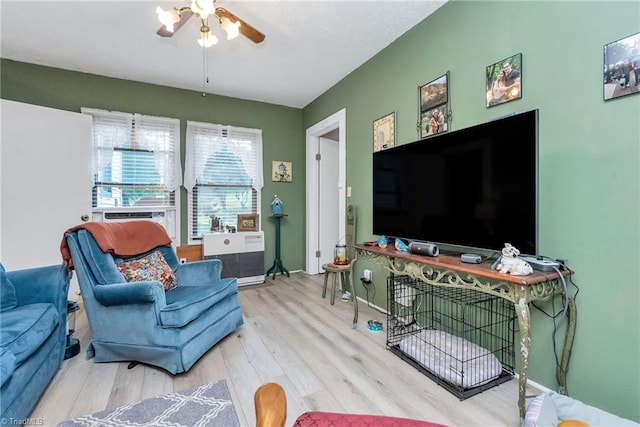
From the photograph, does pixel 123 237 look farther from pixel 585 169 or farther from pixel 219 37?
pixel 585 169

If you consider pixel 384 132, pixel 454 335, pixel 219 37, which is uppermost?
pixel 219 37

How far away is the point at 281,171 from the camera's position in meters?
4.33

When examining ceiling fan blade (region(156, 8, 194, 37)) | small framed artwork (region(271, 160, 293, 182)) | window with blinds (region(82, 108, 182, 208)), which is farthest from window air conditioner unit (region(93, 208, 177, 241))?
ceiling fan blade (region(156, 8, 194, 37))

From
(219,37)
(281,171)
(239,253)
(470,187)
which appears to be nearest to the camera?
(470,187)

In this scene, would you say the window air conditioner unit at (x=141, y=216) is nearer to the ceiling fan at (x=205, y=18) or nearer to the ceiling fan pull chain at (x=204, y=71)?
the ceiling fan pull chain at (x=204, y=71)

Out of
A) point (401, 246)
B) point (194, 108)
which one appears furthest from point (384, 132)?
point (194, 108)

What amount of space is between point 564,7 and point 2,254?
4.68 meters

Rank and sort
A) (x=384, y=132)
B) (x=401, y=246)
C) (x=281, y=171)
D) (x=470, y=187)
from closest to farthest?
(x=470, y=187) → (x=401, y=246) → (x=384, y=132) → (x=281, y=171)

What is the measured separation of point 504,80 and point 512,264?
1.18 metres

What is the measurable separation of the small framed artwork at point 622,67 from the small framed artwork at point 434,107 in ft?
2.88

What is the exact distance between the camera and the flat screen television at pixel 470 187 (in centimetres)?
141

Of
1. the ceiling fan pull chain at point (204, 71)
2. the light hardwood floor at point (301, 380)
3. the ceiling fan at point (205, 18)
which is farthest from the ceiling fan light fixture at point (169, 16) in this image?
the light hardwood floor at point (301, 380)

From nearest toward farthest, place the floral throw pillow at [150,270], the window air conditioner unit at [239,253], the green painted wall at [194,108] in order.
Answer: the floral throw pillow at [150,270] < the green painted wall at [194,108] < the window air conditioner unit at [239,253]

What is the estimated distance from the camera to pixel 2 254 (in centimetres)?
262
